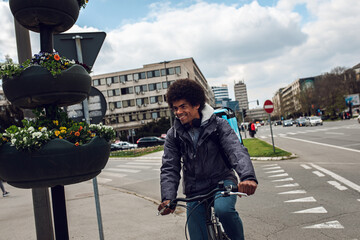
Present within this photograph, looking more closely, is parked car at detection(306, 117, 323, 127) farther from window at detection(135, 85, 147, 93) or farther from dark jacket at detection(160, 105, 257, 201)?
dark jacket at detection(160, 105, 257, 201)

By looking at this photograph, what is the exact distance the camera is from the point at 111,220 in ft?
18.9

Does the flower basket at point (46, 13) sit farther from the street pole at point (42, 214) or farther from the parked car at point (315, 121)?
the parked car at point (315, 121)

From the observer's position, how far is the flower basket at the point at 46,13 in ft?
8.20

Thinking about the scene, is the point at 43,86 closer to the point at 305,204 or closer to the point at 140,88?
the point at 305,204

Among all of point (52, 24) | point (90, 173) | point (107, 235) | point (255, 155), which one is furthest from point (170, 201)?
point (255, 155)

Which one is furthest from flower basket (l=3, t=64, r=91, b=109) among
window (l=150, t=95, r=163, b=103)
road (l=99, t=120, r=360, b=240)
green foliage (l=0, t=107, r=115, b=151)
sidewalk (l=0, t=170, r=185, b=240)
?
window (l=150, t=95, r=163, b=103)

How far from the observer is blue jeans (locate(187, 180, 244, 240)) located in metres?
2.29

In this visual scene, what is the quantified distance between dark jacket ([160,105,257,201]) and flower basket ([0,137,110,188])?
24.7 inches

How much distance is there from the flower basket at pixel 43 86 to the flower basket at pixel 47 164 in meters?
0.41

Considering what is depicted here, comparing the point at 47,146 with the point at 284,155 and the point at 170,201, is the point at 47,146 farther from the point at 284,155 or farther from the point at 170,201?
the point at 284,155

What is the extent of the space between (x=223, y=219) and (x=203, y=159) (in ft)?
1.50

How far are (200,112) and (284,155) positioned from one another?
1164 centimetres

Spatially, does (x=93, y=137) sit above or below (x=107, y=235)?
above

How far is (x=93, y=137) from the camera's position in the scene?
7.97 feet
